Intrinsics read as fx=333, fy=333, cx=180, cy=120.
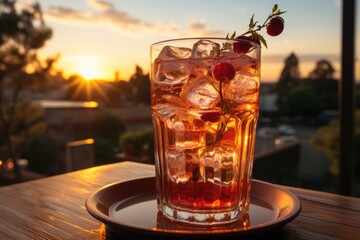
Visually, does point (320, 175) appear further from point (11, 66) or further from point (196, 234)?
point (11, 66)

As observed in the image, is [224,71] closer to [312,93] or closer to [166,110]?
[166,110]

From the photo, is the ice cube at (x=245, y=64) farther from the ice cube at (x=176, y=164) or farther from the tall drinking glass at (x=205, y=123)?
the ice cube at (x=176, y=164)

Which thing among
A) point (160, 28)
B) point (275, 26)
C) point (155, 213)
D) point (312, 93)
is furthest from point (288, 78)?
point (155, 213)

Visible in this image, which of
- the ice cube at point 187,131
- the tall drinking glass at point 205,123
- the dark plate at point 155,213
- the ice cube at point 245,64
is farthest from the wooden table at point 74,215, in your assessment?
the ice cube at point 245,64

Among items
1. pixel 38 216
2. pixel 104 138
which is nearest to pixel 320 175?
pixel 104 138

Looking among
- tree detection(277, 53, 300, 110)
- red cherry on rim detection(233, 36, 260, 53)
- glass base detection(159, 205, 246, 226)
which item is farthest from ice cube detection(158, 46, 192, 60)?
tree detection(277, 53, 300, 110)

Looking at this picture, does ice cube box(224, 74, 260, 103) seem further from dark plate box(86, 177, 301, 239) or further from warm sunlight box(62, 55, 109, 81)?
warm sunlight box(62, 55, 109, 81)
